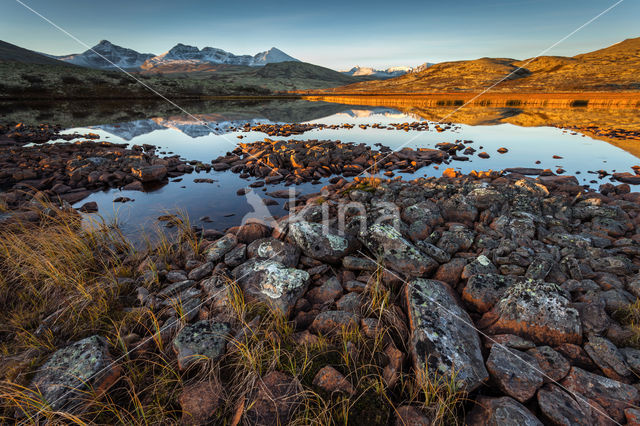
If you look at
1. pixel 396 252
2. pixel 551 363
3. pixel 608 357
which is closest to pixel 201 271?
pixel 396 252

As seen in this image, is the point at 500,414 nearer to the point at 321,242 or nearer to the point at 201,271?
the point at 321,242

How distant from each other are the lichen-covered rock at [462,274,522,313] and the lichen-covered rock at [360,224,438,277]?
647 millimetres

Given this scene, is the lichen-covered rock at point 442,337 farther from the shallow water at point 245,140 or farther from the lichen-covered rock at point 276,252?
the shallow water at point 245,140

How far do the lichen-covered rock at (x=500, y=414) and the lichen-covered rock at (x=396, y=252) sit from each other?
74.5 inches

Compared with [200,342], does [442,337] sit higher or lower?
higher

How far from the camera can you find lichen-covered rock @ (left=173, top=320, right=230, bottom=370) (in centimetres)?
298

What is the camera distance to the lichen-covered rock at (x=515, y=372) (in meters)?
2.52

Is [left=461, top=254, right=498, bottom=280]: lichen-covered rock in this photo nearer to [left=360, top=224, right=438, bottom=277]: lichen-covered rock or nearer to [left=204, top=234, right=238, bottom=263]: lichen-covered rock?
[left=360, top=224, right=438, bottom=277]: lichen-covered rock

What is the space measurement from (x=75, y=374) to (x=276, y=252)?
→ 2935mm

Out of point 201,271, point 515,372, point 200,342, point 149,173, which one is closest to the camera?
point 515,372

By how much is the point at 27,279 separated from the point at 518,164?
18.4m

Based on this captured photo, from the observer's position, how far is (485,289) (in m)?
3.74

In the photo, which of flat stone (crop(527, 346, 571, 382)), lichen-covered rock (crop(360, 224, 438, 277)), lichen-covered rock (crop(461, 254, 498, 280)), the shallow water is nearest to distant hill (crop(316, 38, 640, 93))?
the shallow water

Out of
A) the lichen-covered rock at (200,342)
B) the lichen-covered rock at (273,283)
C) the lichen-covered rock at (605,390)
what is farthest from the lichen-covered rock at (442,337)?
the lichen-covered rock at (200,342)
